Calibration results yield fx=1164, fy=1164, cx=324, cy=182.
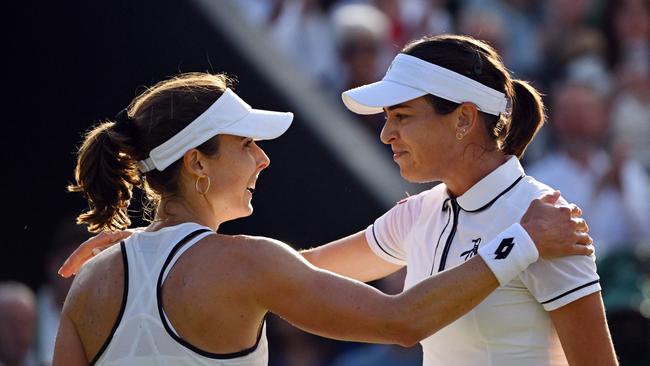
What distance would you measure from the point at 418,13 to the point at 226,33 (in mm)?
1476

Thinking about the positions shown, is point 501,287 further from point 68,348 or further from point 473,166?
point 68,348

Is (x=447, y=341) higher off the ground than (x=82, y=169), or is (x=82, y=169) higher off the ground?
(x=82, y=169)

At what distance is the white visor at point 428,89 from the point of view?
301 centimetres

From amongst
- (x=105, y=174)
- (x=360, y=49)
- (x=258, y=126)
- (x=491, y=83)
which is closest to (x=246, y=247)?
(x=258, y=126)

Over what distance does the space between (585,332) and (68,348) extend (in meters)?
1.25

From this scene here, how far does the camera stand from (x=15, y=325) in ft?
16.9

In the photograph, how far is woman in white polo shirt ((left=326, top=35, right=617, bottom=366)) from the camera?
281 cm

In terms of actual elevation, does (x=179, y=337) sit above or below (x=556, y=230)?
below

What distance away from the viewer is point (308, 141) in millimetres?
5852

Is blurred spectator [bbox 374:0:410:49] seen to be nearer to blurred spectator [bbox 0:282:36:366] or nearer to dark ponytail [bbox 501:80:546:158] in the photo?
blurred spectator [bbox 0:282:36:366]

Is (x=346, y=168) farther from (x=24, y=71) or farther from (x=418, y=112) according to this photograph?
(x=418, y=112)

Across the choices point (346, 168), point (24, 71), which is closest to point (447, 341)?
point (346, 168)

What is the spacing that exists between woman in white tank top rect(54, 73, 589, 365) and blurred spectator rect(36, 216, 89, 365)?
8.07 ft

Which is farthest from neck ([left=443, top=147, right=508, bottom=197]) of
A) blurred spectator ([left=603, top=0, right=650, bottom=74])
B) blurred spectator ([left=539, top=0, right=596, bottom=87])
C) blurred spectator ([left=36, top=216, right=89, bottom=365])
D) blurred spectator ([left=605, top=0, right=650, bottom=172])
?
blurred spectator ([left=603, top=0, right=650, bottom=74])
